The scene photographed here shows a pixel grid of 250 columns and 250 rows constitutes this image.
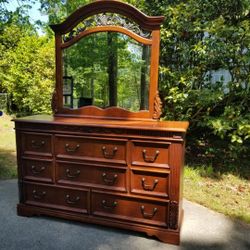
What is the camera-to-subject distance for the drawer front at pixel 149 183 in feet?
7.25

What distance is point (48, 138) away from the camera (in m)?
2.48

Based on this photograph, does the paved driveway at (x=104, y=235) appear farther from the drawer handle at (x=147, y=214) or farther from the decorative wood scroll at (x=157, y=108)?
the decorative wood scroll at (x=157, y=108)

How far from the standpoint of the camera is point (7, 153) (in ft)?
15.6

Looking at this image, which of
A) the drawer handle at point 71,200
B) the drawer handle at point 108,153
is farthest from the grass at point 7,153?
the drawer handle at point 108,153

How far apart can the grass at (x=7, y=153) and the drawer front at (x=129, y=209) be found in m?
1.86

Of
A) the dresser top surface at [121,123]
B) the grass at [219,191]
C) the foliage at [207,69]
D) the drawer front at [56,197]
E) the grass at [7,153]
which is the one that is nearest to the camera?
the dresser top surface at [121,123]

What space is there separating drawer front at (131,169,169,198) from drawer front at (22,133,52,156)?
806mm

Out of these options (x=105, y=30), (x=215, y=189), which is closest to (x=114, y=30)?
(x=105, y=30)

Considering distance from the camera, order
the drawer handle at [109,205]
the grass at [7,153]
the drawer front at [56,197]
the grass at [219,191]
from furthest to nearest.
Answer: the grass at [7,153] < the grass at [219,191] < the drawer front at [56,197] < the drawer handle at [109,205]

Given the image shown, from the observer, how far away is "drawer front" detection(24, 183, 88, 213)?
2480 mm

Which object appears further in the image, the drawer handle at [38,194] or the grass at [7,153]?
the grass at [7,153]

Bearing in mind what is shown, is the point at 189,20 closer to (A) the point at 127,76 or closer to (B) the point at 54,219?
(A) the point at 127,76

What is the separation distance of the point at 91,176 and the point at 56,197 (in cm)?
43

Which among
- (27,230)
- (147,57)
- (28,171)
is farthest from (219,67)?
(27,230)
